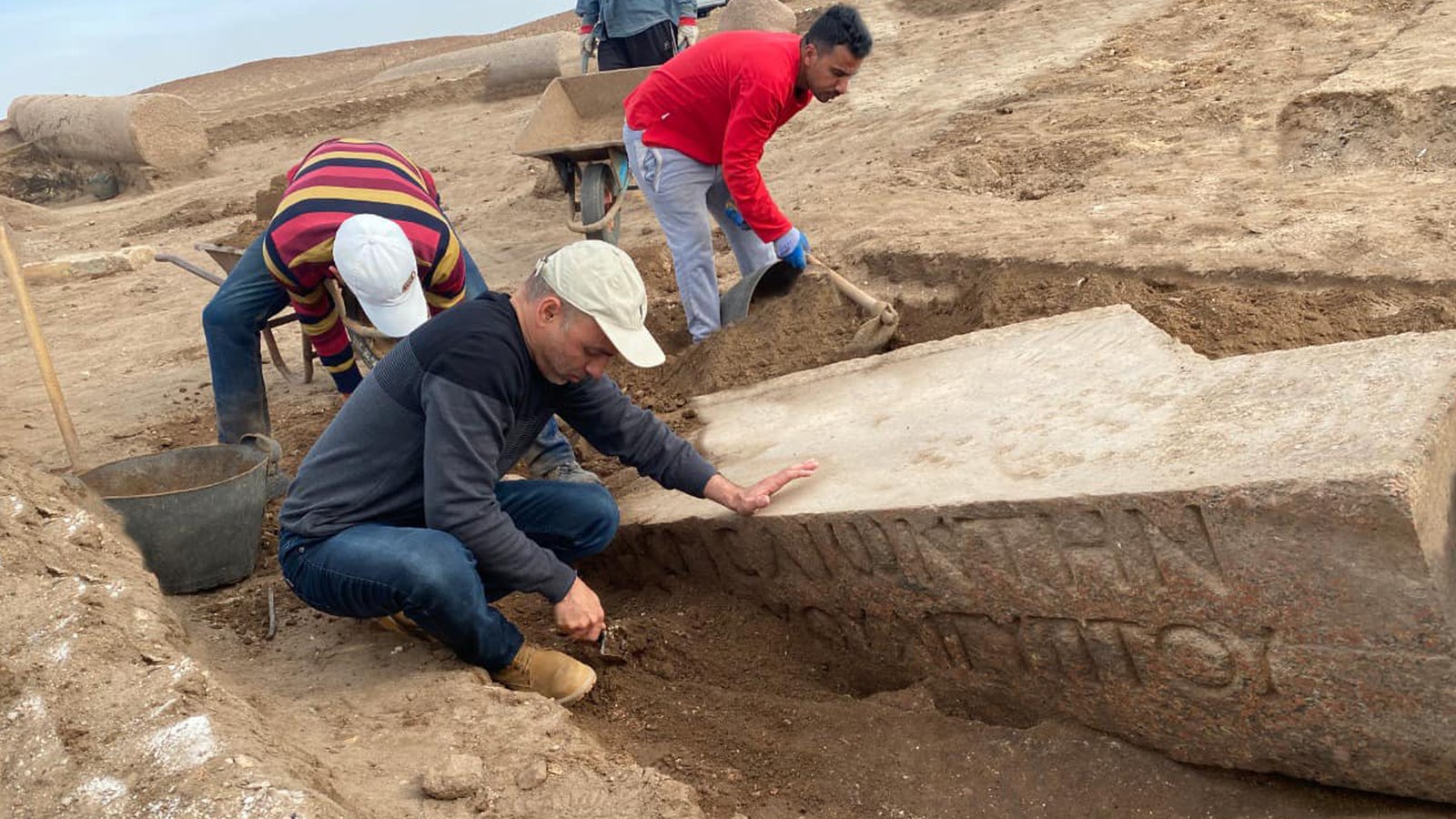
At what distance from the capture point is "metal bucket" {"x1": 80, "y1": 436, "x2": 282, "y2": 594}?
144 inches

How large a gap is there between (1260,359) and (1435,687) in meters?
0.94

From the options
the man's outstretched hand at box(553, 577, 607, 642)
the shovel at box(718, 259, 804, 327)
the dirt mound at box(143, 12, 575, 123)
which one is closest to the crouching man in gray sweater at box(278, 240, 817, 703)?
the man's outstretched hand at box(553, 577, 607, 642)

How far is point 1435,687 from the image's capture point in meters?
2.31

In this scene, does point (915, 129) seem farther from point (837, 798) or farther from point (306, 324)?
point (837, 798)

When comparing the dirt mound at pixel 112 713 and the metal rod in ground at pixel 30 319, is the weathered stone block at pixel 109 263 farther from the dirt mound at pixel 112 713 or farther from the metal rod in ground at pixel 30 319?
the dirt mound at pixel 112 713

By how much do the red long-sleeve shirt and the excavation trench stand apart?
69 centimetres

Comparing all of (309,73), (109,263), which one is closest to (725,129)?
(109,263)

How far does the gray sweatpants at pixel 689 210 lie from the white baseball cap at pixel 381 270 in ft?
4.66

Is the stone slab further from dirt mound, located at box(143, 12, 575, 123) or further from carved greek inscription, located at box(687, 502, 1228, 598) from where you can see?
dirt mound, located at box(143, 12, 575, 123)

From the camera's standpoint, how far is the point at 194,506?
3697 millimetres

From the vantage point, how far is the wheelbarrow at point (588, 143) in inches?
244

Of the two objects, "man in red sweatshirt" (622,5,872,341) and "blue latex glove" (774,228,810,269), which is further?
"blue latex glove" (774,228,810,269)

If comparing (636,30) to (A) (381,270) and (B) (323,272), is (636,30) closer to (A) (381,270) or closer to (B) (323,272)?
(B) (323,272)

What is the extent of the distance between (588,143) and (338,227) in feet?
8.65
